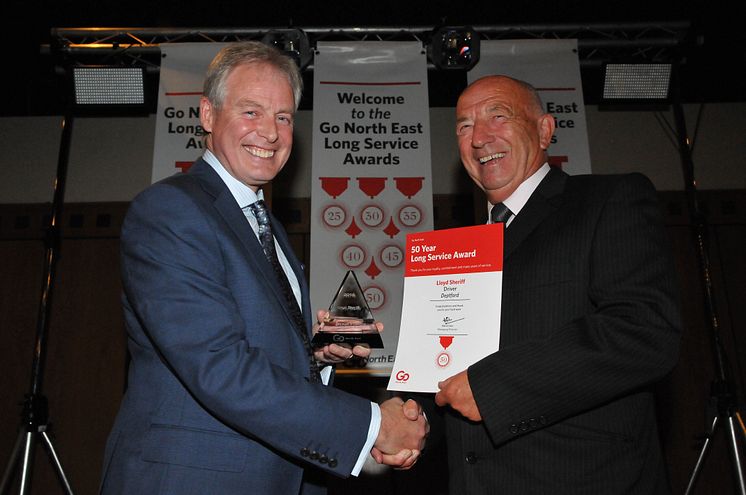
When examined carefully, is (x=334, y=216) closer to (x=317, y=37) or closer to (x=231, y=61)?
(x=317, y=37)

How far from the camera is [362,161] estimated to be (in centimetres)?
405

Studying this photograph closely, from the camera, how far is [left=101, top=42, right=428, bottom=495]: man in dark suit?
4.83ft

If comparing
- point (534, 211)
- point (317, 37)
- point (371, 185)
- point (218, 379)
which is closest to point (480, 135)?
point (534, 211)

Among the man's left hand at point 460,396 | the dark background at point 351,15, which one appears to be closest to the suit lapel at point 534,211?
the man's left hand at point 460,396

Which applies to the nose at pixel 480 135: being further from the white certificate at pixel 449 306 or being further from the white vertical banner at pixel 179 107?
the white vertical banner at pixel 179 107

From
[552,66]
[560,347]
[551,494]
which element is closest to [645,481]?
[551,494]

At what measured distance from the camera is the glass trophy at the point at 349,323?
2014 mm

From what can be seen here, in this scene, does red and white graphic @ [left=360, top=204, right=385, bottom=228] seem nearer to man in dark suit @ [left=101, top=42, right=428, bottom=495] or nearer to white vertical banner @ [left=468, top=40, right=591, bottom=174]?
white vertical banner @ [left=468, top=40, right=591, bottom=174]

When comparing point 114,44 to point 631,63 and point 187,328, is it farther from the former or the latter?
point 631,63

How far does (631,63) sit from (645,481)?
11.4 feet

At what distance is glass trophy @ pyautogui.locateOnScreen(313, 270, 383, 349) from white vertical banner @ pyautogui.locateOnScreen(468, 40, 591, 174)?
2.38 meters

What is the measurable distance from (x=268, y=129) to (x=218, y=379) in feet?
3.11

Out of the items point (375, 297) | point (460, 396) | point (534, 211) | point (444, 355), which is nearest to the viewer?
point (460, 396)

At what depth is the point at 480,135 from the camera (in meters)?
2.09
